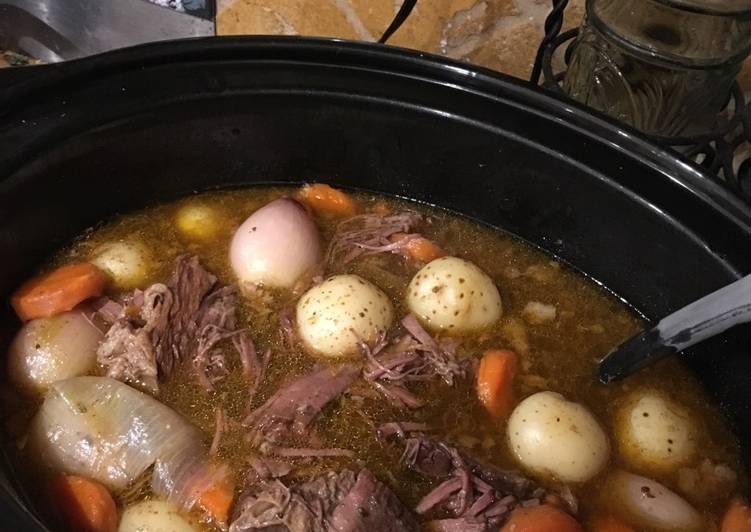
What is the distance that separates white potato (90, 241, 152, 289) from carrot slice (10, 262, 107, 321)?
3cm

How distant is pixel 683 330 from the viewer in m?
1.15

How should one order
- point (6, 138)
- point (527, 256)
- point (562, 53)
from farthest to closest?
point (562, 53) → point (527, 256) → point (6, 138)

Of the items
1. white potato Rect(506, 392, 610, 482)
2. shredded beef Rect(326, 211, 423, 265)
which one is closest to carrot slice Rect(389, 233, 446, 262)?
shredded beef Rect(326, 211, 423, 265)

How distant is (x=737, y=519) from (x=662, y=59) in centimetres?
79

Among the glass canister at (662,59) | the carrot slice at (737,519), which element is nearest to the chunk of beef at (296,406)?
the carrot slice at (737,519)

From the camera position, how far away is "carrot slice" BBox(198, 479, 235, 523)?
3.48ft

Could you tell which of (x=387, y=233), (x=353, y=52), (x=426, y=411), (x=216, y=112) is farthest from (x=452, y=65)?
(x=426, y=411)

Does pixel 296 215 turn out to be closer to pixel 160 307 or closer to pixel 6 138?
pixel 160 307

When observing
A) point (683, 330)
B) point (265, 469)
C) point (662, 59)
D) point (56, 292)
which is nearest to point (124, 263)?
point (56, 292)

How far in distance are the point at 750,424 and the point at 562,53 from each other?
902 millimetres

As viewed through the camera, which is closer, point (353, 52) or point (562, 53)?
point (353, 52)

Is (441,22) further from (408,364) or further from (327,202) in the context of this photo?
(408,364)

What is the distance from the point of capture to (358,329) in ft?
4.13

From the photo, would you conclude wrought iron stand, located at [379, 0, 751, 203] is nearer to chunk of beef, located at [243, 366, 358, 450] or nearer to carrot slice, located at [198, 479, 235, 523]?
chunk of beef, located at [243, 366, 358, 450]
